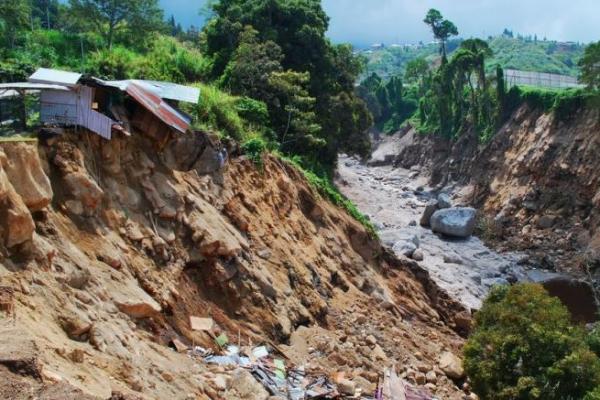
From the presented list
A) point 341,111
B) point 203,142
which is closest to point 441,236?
point 341,111

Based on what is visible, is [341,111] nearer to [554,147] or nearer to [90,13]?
[90,13]

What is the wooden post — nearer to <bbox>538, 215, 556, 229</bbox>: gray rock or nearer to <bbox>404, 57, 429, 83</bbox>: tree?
<bbox>538, 215, 556, 229</bbox>: gray rock

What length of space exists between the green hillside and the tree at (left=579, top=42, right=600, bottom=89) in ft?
177

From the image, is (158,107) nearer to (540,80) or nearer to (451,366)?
(451,366)

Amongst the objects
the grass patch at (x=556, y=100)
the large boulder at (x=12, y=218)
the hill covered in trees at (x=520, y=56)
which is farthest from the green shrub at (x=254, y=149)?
the hill covered in trees at (x=520, y=56)

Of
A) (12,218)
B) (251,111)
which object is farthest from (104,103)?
(251,111)

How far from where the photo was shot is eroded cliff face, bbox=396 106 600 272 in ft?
122

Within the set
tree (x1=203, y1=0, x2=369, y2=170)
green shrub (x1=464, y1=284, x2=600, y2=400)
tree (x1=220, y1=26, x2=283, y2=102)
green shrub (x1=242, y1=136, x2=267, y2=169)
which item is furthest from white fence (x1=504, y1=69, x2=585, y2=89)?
green shrub (x1=464, y1=284, x2=600, y2=400)

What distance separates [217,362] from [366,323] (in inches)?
271

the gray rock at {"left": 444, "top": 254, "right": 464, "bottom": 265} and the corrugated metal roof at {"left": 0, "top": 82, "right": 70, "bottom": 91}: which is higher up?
the corrugated metal roof at {"left": 0, "top": 82, "right": 70, "bottom": 91}

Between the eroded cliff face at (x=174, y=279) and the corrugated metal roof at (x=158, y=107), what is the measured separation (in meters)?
0.66

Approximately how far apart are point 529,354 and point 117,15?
2287cm

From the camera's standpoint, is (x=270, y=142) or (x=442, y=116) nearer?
(x=270, y=142)

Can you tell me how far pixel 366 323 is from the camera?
17.9m
